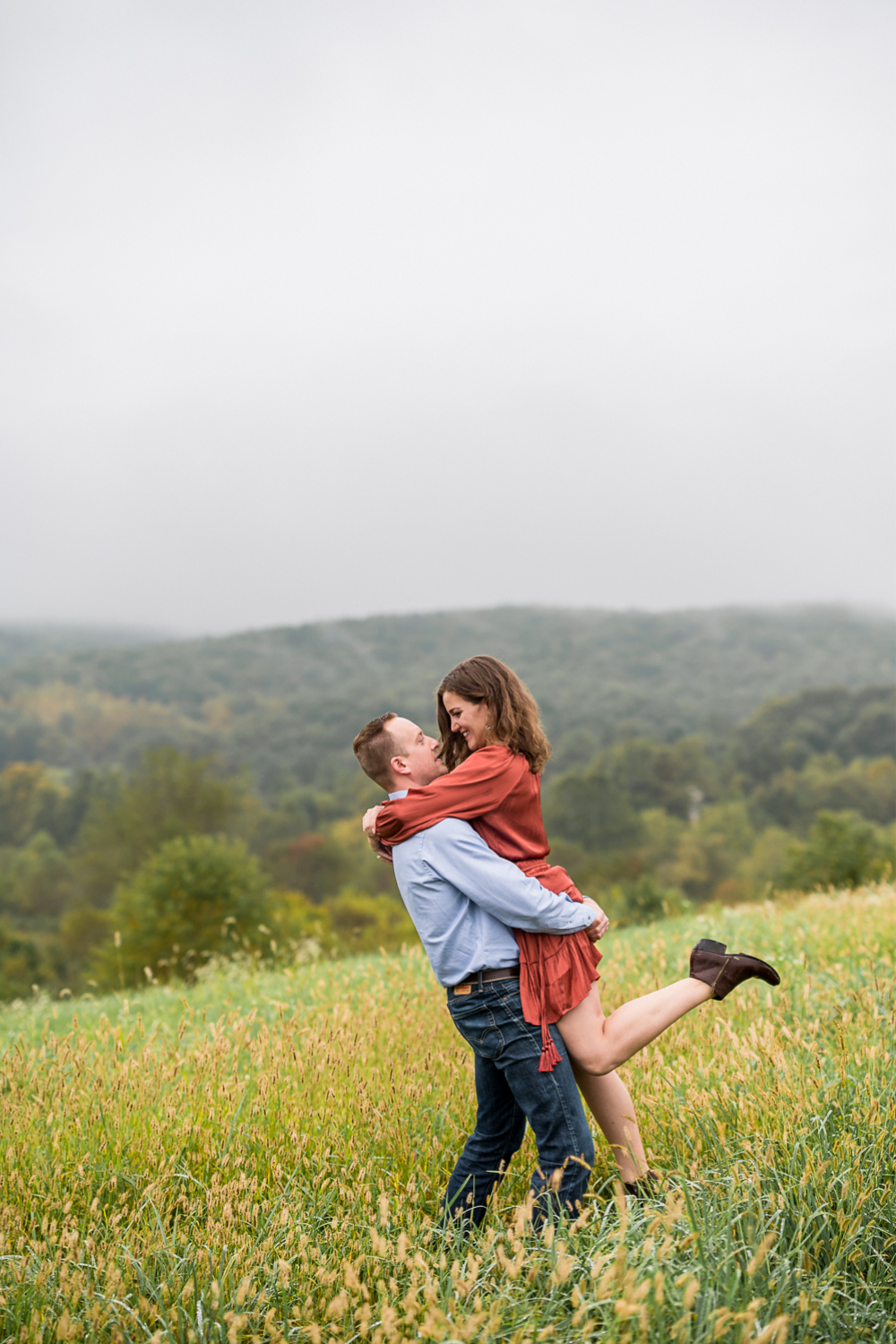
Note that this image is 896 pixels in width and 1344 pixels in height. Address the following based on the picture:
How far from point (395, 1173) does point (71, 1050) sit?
2062mm

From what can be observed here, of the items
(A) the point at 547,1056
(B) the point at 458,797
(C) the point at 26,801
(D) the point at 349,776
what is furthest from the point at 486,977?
(C) the point at 26,801

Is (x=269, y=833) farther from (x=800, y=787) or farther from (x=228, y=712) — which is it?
(x=228, y=712)

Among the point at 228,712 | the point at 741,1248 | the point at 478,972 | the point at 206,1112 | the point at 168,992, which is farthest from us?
the point at 228,712

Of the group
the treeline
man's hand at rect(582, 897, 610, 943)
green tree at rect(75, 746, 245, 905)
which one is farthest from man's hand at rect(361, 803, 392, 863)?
green tree at rect(75, 746, 245, 905)

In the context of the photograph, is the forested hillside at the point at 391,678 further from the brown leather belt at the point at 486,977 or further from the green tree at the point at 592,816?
the brown leather belt at the point at 486,977

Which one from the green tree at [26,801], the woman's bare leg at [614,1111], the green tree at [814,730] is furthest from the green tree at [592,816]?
the woman's bare leg at [614,1111]

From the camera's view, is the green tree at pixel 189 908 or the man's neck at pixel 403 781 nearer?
the man's neck at pixel 403 781

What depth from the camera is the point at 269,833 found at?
→ 71.8 meters

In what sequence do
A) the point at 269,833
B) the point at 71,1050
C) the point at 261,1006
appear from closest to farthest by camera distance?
the point at 71,1050 → the point at 261,1006 → the point at 269,833

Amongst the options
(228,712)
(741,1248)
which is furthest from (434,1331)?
(228,712)

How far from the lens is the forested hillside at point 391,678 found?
115 metres

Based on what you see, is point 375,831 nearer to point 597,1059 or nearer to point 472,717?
point 472,717

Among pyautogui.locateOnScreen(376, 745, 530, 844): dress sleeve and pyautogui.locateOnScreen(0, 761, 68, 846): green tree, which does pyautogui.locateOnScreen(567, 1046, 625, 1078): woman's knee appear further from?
pyautogui.locateOnScreen(0, 761, 68, 846): green tree

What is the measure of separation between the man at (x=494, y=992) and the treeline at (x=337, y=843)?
7226 mm
